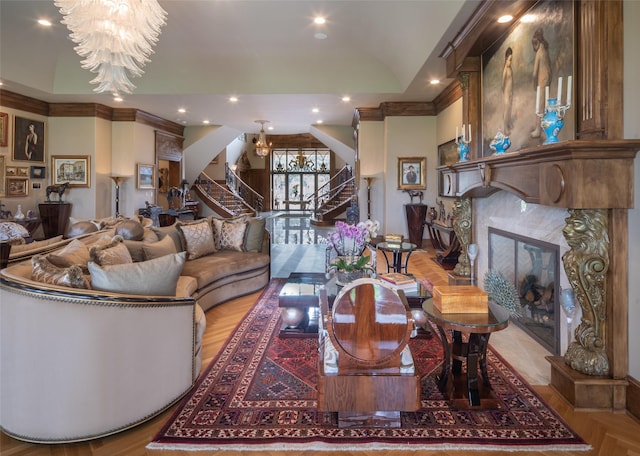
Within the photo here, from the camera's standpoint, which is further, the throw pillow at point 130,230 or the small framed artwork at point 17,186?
the small framed artwork at point 17,186

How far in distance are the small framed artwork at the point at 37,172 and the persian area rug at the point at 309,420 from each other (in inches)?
289

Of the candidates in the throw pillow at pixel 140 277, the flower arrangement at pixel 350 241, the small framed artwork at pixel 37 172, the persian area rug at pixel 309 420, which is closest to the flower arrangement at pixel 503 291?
the persian area rug at pixel 309 420

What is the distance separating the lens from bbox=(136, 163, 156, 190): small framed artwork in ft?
30.1

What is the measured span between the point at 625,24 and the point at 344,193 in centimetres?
1154

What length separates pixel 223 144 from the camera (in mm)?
12336

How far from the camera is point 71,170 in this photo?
8258 millimetres

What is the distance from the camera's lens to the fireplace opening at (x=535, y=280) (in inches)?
127

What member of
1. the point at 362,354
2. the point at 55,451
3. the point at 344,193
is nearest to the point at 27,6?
the point at 55,451

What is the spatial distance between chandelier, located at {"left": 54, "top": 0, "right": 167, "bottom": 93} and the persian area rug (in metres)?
Result: 2.39

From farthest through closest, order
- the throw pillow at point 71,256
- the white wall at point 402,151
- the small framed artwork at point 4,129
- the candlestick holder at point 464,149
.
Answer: the white wall at point 402,151 → the small framed artwork at point 4,129 → the candlestick holder at point 464,149 → the throw pillow at point 71,256

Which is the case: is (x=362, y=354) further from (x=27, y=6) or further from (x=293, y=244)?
(x=293, y=244)

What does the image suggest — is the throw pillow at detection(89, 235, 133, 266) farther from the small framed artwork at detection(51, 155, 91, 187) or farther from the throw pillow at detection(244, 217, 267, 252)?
the small framed artwork at detection(51, 155, 91, 187)

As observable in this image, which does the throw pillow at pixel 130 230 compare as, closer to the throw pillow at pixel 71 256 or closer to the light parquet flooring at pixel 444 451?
the throw pillow at pixel 71 256

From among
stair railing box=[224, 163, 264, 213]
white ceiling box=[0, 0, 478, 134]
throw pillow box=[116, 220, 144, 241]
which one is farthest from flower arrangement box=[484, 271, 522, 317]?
stair railing box=[224, 163, 264, 213]
